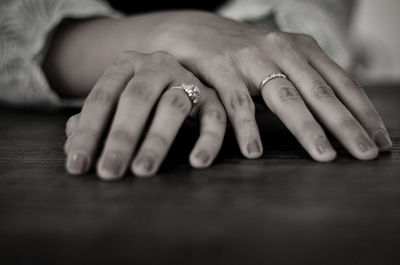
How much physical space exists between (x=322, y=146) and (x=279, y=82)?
0.11 meters

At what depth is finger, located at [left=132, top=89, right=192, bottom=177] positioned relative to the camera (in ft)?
1.20

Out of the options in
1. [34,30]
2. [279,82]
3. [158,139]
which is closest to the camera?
[158,139]

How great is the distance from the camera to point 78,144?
0.38 m

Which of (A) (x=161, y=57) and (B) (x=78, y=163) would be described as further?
(A) (x=161, y=57)

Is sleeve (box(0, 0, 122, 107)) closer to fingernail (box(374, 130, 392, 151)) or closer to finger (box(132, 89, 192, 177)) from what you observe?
finger (box(132, 89, 192, 177))

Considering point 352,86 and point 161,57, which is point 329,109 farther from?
point 161,57

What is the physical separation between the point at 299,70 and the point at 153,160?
23 cm

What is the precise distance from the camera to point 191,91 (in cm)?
46

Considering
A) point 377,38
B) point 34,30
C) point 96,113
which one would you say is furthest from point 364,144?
point 377,38

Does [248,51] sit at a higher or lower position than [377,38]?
higher

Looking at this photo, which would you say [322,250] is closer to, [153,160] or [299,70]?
[153,160]

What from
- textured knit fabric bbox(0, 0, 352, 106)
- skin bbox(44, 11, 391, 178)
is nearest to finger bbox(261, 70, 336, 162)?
skin bbox(44, 11, 391, 178)

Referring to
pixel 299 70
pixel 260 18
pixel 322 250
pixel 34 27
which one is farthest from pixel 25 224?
pixel 260 18

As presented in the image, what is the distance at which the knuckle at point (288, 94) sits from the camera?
1.54 feet
